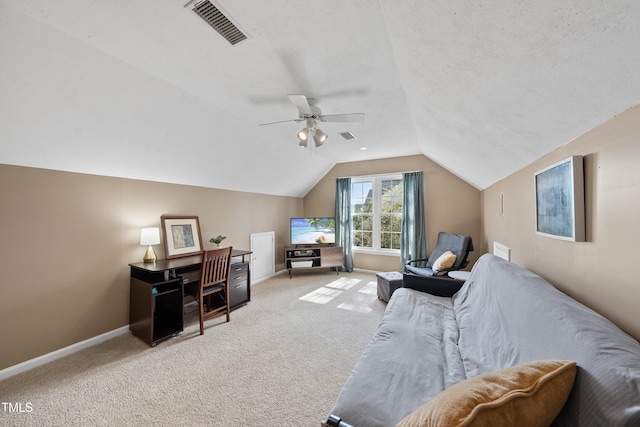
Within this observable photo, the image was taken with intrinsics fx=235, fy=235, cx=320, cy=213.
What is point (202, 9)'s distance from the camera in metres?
1.33

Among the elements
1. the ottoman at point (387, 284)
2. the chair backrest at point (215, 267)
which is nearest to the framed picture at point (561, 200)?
the ottoman at point (387, 284)

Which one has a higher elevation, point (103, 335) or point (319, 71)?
point (319, 71)

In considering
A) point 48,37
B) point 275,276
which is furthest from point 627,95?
point 275,276

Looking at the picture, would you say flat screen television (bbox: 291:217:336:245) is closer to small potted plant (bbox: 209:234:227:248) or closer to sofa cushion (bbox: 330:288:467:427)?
small potted plant (bbox: 209:234:227:248)

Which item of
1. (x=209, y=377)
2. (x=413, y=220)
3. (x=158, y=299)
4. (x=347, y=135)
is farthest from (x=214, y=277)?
(x=413, y=220)

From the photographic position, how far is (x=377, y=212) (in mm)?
5180

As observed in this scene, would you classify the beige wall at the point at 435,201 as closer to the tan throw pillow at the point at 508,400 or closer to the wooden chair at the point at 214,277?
the wooden chair at the point at 214,277

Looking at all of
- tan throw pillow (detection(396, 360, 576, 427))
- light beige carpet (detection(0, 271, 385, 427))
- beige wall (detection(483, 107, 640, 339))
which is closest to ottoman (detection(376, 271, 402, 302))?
light beige carpet (detection(0, 271, 385, 427))

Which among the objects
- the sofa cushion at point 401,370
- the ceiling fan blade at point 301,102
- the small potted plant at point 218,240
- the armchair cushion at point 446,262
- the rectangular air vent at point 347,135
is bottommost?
the sofa cushion at point 401,370

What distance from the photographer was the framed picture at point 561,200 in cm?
123

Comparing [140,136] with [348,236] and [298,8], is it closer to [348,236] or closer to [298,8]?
[298,8]

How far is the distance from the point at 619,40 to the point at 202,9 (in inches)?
71.8

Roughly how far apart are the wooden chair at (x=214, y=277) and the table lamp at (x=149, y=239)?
2.22 ft

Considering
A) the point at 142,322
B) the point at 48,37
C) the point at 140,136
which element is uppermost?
the point at 48,37
